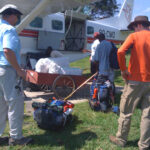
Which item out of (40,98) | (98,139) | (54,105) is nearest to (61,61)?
(40,98)

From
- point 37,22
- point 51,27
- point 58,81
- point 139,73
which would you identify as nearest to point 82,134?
point 139,73

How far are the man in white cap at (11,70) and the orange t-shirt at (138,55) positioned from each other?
140 centimetres

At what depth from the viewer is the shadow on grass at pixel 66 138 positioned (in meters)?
3.14

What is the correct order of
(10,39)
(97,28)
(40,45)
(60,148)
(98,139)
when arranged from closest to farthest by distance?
(10,39) < (60,148) < (98,139) < (40,45) < (97,28)

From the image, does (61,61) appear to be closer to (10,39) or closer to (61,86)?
(61,86)

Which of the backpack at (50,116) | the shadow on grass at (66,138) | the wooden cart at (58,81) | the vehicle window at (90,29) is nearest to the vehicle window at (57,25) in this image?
the vehicle window at (90,29)

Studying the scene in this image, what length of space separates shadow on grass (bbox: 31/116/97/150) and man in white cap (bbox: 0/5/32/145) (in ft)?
1.38

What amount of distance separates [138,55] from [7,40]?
5.81 feet

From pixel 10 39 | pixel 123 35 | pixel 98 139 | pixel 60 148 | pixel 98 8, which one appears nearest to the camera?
pixel 10 39

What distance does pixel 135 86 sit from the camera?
2.79 meters

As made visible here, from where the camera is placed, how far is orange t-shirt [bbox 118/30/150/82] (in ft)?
8.81

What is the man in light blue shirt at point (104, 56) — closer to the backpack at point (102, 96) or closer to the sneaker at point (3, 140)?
the backpack at point (102, 96)

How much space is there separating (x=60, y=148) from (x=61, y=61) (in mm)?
3198

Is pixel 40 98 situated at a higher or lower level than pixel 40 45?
lower
